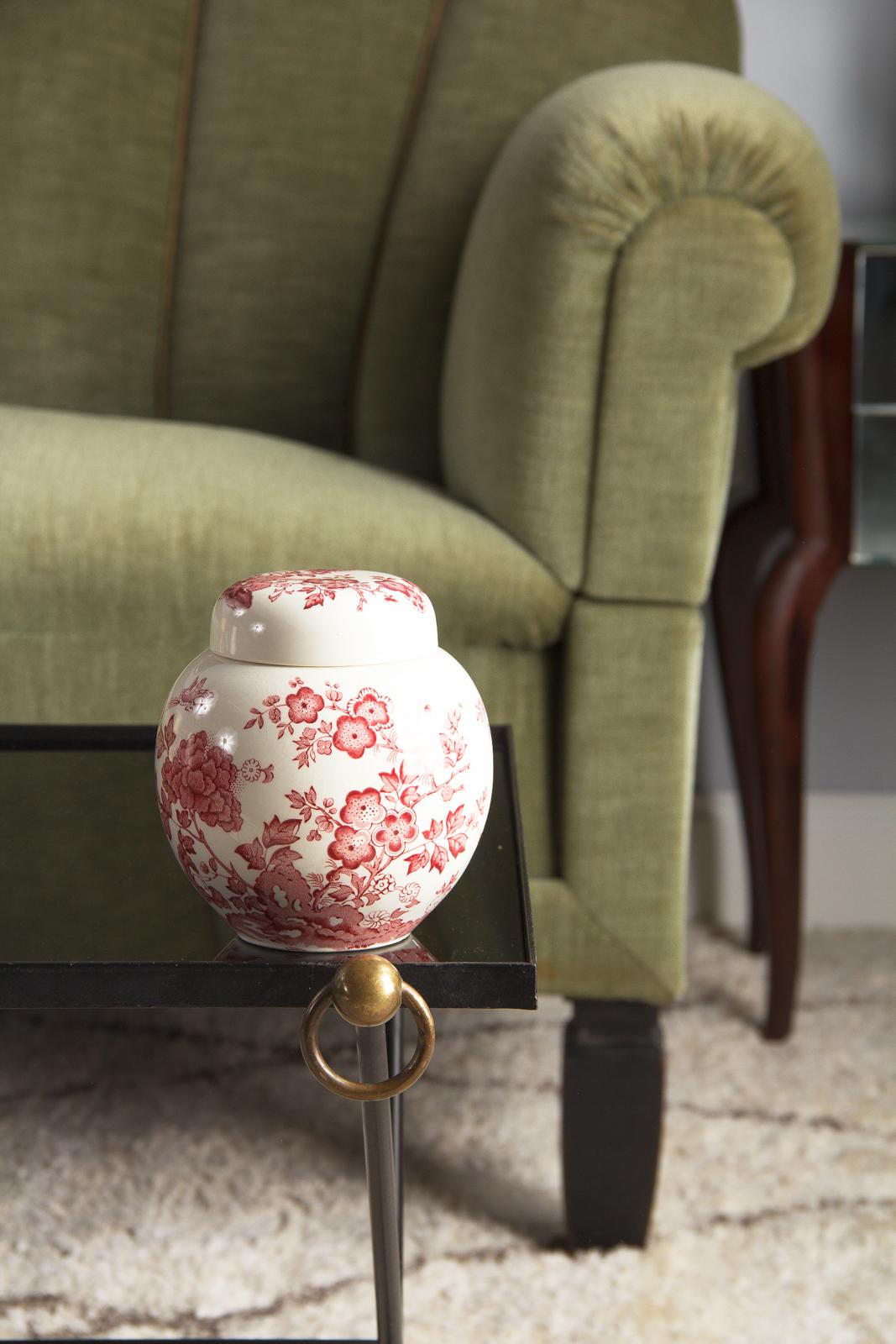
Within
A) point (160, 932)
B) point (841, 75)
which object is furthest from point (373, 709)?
point (841, 75)

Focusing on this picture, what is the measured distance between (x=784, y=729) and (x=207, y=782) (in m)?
0.93

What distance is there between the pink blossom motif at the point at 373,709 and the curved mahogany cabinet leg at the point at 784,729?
893 millimetres

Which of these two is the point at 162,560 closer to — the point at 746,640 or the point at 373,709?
the point at 373,709

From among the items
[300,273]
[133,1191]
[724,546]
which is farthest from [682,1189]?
[300,273]

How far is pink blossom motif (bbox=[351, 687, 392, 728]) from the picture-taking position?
0.47 metres

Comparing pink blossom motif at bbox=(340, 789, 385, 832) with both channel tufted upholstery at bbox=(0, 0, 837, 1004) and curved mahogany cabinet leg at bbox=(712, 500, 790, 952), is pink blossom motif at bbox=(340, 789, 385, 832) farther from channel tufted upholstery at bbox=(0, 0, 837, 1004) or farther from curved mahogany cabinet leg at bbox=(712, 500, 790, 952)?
curved mahogany cabinet leg at bbox=(712, 500, 790, 952)

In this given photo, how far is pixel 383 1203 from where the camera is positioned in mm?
606

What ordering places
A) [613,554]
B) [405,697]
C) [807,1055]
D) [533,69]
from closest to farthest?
[405,697], [613,554], [807,1055], [533,69]

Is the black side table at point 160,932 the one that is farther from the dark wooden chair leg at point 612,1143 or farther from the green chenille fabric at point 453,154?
the green chenille fabric at point 453,154

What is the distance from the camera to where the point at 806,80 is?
1.62m

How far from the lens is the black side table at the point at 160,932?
47 cm

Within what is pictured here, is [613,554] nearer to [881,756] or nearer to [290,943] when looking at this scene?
[290,943]

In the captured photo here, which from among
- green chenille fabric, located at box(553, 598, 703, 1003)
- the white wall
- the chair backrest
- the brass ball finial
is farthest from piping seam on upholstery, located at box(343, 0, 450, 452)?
the brass ball finial

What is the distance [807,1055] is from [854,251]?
0.77 metres
